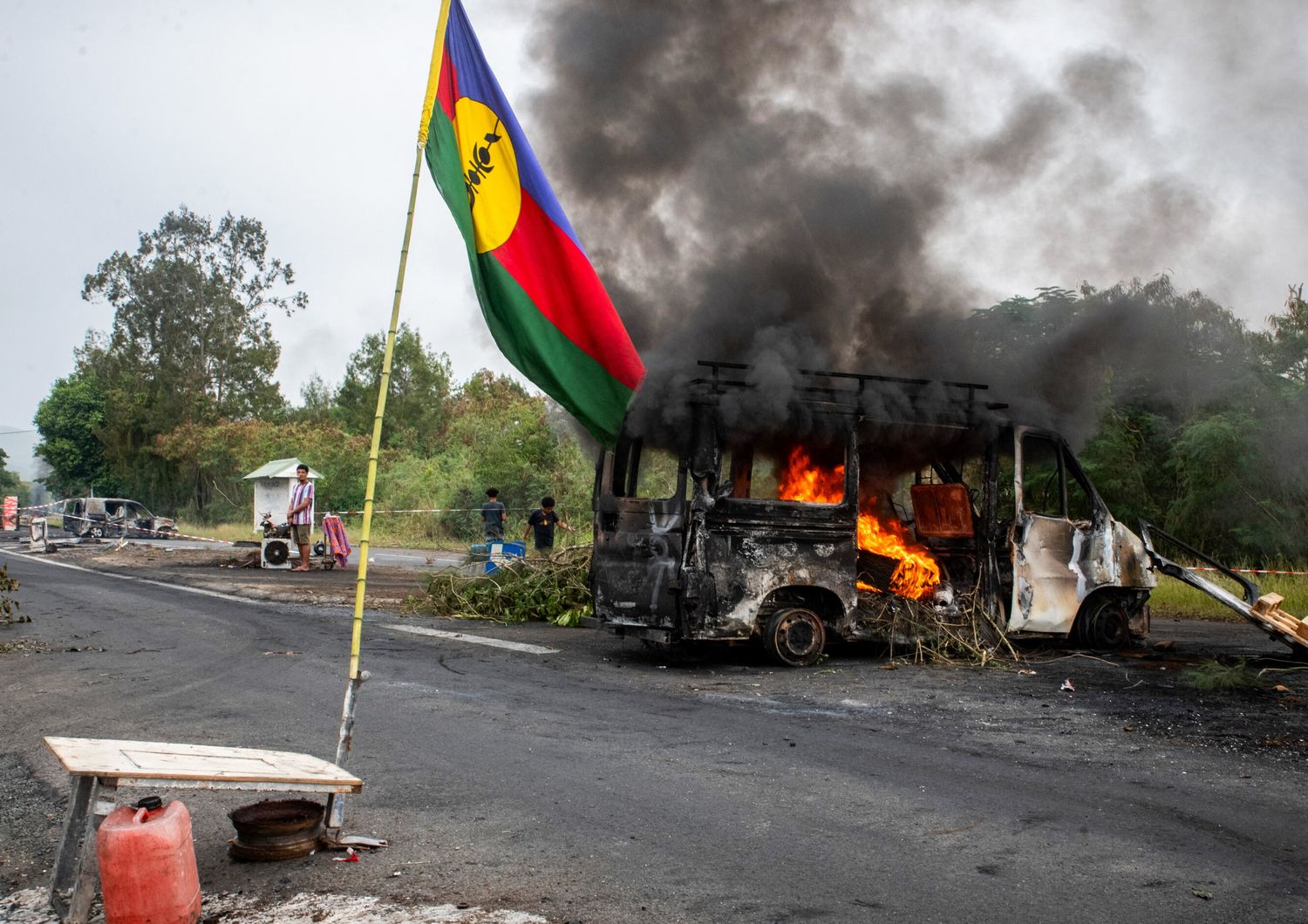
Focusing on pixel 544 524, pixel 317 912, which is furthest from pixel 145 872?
pixel 544 524

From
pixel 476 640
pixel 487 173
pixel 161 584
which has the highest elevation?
pixel 487 173

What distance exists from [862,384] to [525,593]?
219 inches

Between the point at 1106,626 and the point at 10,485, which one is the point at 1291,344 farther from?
the point at 10,485

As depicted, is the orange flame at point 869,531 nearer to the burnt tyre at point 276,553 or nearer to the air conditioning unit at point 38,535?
the burnt tyre at point 276,553

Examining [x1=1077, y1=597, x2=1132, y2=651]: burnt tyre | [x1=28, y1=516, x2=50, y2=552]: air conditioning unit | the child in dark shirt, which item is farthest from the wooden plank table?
[x1=28, y1=516, x2=50, y2=552]: air conditioning unit

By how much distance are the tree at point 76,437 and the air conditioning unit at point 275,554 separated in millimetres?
42421

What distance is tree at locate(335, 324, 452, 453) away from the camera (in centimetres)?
5150

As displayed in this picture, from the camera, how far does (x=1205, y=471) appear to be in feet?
55.5

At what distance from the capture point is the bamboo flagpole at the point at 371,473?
421cm

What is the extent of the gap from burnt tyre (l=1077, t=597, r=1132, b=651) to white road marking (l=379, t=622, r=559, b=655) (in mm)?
4945

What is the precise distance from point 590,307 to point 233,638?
719cm

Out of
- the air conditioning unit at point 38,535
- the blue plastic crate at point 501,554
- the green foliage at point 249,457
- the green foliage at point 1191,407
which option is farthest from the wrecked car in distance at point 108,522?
the green foliage at point 1191,407

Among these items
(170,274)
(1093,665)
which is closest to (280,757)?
(1093,665)

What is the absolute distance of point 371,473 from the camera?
4.31 meters
